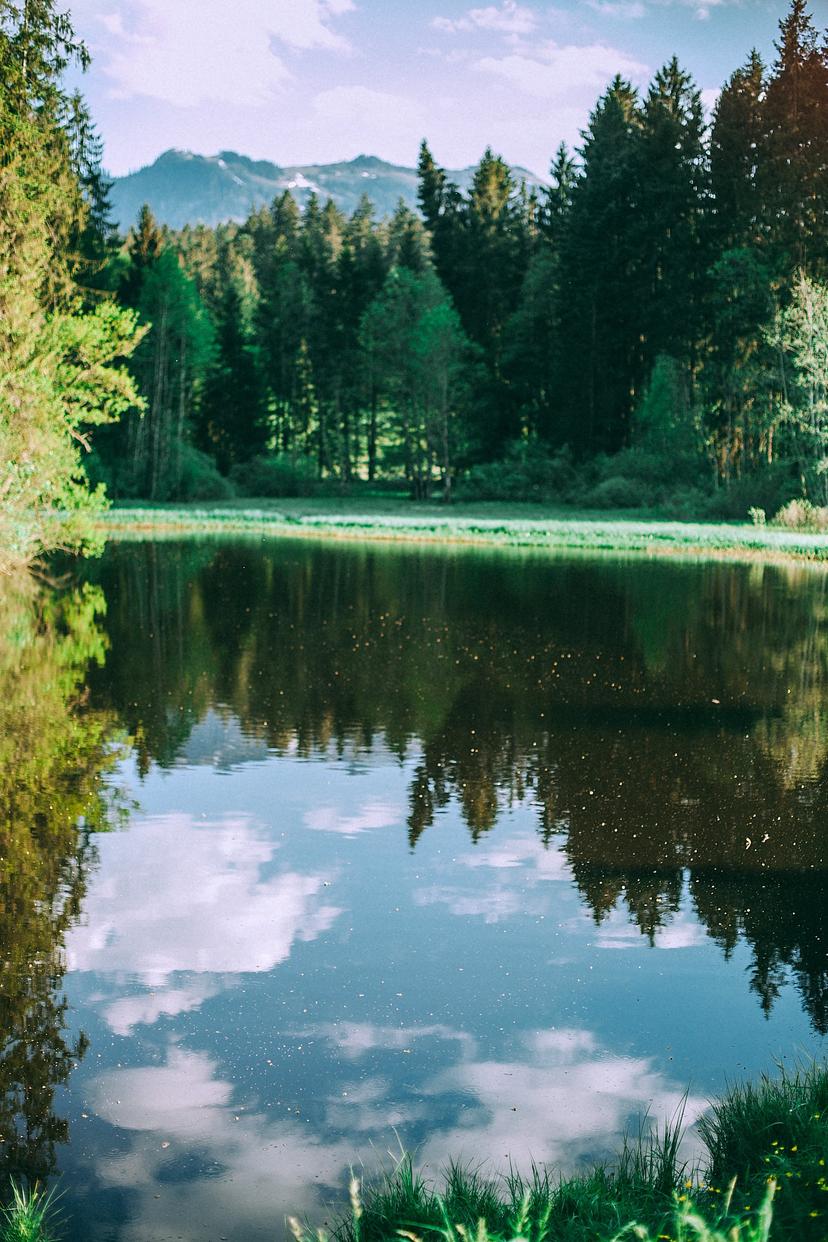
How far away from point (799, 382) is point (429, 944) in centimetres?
Answer: 4671

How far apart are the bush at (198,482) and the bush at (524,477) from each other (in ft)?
45.1

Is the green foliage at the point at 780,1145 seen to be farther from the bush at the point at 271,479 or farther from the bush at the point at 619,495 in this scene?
the bush at the point at 271,479

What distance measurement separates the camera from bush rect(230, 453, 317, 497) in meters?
83.7

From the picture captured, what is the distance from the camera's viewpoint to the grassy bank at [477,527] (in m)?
44.6

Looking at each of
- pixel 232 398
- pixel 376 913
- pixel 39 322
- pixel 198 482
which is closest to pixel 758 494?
pixel 198 482

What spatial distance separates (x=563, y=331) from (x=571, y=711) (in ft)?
Result: 210

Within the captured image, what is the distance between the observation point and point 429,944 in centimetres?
837

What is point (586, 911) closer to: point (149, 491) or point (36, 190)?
point (36, 190)

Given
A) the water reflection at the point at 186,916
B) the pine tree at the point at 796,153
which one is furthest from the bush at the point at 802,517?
the water reflection at the point at 186,916

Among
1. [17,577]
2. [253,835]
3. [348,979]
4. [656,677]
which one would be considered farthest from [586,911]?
[17,577]

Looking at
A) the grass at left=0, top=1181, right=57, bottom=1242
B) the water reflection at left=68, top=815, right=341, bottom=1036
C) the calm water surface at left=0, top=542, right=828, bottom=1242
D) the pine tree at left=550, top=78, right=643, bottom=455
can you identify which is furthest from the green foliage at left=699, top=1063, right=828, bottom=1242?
the pine tree at left=550, top=78, right=643, bottom=455

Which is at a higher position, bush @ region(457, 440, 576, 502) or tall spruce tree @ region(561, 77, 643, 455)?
tall spruce tree @ region(561, 77, 643, 455)

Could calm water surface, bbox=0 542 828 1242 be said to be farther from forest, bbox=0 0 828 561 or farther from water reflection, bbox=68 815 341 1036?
forest, bbox=0 0 828 561

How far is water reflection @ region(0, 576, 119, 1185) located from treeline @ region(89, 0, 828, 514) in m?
40.1
